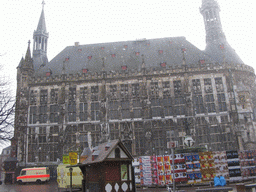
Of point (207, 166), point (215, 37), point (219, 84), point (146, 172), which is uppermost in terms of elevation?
point (215, 37)

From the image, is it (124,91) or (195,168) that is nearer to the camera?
(195,168)

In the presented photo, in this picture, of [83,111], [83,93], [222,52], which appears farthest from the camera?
[222,52]

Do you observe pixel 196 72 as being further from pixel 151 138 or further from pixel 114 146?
pixel 114 146

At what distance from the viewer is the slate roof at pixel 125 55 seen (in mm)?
35781

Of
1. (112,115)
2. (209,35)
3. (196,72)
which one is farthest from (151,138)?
(209,35)

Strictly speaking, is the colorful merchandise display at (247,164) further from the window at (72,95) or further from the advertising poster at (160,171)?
the window at (72,95)

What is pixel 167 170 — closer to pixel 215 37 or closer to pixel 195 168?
pixel 195 168

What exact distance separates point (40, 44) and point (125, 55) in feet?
57.5

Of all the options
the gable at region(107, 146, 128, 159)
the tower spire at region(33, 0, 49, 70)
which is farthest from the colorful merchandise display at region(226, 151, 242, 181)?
the tower spire at region(33, 0, 49, 70)

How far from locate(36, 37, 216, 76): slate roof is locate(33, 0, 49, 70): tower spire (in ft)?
11.7

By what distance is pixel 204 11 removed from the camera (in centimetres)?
4094

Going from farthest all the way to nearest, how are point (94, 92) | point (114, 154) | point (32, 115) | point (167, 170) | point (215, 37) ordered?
point (215, 37) → point (94, 92) → point (32, 115) → point (167, 170) → point (114, 154)

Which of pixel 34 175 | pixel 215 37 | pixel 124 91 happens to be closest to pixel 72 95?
pixel 124 91

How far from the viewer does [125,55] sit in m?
37.9
